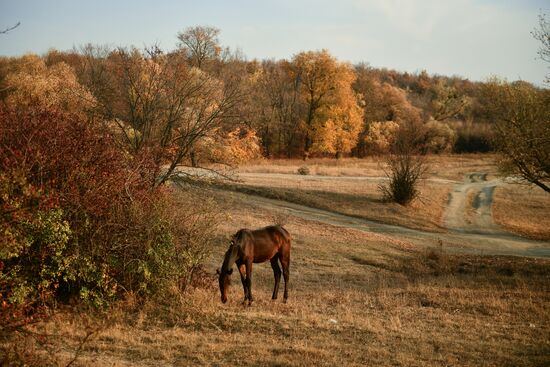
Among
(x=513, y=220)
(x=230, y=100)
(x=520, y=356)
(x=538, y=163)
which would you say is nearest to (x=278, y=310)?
(x=520, y=356)

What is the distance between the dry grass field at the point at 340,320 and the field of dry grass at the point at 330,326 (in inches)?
1.3

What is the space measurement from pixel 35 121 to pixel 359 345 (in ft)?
29.7

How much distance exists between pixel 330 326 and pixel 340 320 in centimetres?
80

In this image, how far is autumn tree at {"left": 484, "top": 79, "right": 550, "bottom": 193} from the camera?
93.7 ft

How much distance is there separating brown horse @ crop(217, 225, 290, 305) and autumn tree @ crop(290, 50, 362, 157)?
53.3m

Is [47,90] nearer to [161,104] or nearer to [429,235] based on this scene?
[161,104]

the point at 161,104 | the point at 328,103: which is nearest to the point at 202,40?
the point at 328,103

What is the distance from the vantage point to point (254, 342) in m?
10.1

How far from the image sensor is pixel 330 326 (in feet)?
38.1

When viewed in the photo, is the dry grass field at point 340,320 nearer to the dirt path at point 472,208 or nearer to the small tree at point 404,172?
the dirt path at point 472,208

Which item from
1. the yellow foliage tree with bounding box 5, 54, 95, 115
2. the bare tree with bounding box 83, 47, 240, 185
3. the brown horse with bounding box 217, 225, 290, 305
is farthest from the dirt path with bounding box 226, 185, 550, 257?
the brown horse with bounding box 217, 225, 290, 305

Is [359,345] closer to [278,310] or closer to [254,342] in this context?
[254,342]

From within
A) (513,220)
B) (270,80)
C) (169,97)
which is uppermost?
(270,80)

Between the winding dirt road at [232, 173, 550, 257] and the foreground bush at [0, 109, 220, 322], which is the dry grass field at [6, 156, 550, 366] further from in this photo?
the winding dirt road at [232, 173, 550, 257]
